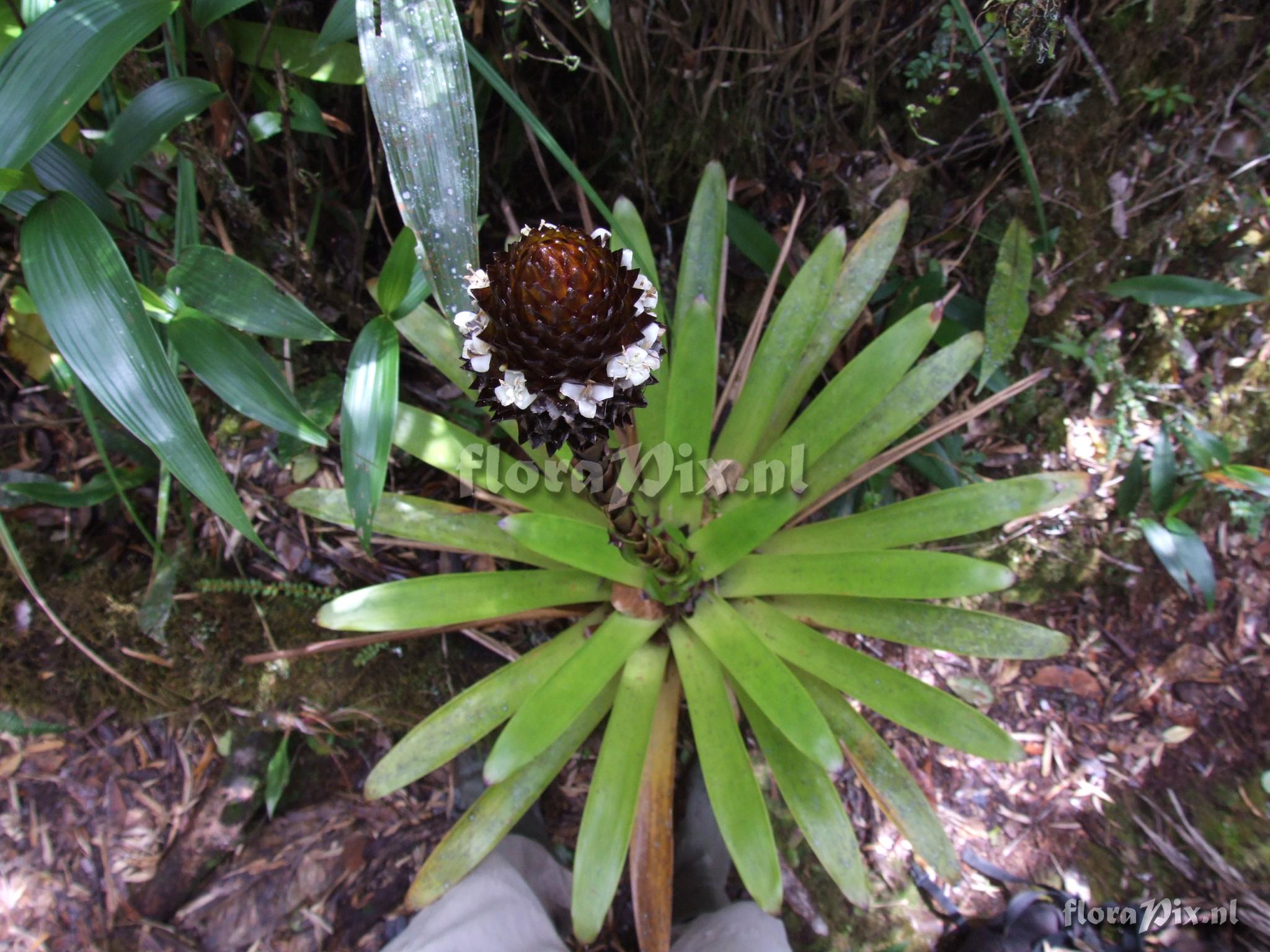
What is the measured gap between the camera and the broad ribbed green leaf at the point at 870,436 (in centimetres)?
163

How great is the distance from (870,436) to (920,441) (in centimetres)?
21

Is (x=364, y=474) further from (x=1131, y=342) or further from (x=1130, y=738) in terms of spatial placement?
(x=1130, y=738)

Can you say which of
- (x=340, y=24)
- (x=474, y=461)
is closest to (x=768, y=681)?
(x=474, y=461)

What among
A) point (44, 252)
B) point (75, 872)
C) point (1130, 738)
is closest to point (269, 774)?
point (75, 872)

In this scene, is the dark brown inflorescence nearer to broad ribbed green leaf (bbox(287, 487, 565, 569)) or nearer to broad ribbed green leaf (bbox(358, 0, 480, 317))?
broad ribbed green leaf (bbox(358, 0, 480, 317))

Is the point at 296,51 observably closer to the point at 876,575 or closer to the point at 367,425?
the point at 367,425

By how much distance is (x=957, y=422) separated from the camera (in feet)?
6.20

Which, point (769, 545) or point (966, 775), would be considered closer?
point (769, 545)

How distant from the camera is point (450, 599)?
5.60ft

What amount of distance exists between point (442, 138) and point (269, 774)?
1.97 m

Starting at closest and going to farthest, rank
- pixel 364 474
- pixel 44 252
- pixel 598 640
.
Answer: pixel 44 252 → pixel 364 474 → pixel 598 640

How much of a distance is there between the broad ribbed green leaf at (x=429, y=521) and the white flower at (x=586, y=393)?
93 centimetres

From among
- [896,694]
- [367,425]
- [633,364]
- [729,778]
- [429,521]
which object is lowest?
[729,778]

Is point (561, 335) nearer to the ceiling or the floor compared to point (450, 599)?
nearer to the ceiling
